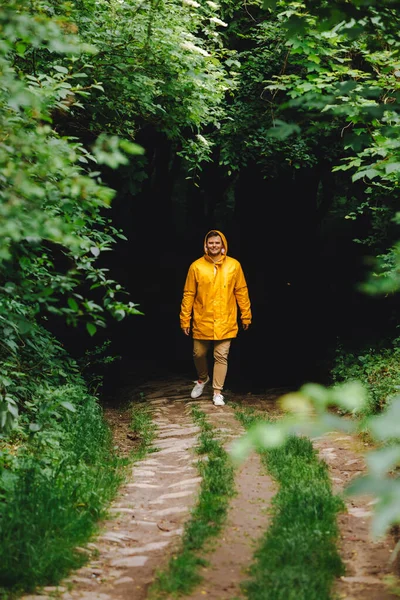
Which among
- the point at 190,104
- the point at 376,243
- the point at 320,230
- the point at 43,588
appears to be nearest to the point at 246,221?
the point at 320,230

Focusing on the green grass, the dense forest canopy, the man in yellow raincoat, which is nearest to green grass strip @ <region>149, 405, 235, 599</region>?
the green grass

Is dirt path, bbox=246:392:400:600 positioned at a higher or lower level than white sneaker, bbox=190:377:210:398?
lower

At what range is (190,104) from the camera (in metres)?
7.89

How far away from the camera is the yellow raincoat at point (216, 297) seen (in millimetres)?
8781

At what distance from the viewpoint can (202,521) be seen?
4.19 metres

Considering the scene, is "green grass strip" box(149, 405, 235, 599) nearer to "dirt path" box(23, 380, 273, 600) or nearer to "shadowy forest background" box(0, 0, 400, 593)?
"dirt path" box(23, 380, 273, 600)

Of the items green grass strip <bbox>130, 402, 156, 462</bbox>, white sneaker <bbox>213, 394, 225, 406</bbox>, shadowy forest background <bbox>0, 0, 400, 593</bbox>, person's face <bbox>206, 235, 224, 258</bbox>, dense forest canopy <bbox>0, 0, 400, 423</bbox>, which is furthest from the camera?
white sneaker <bbox>213, 394, 225, 406</bbox>

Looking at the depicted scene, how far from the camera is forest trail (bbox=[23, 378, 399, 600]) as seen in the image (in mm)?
3395

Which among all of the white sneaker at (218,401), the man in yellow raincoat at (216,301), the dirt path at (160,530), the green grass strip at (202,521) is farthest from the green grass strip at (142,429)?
the man in yellow raincoat at (216,301)

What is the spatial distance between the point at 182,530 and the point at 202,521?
0.15 m

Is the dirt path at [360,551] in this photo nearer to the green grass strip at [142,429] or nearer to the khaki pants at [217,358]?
the green grass strip at [142,429]

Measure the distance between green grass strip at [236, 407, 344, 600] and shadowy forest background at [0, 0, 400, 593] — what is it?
1.20 m

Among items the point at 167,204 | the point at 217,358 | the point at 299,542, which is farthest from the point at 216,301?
the point at 167,204

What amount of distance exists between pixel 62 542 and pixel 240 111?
8316 millimetres
